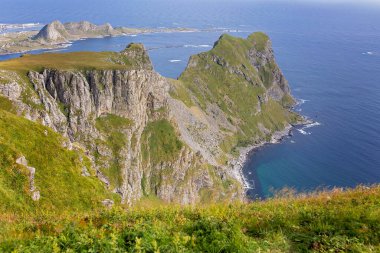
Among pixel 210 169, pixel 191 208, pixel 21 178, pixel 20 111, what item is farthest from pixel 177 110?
pixel 191 208

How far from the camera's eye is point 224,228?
14547 millimetres

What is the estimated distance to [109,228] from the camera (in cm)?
1591

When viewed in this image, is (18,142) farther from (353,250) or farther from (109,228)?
(353,250)

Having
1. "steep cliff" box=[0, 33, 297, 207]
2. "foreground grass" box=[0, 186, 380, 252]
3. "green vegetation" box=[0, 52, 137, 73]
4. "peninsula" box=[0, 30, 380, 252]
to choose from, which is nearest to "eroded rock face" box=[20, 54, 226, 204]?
"steep cliff" box=[0, 33, 297, 207]

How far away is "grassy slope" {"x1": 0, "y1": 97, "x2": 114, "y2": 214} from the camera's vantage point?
37997 mm

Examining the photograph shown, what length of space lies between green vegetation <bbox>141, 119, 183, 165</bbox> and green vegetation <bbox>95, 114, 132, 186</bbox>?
16.8 metres

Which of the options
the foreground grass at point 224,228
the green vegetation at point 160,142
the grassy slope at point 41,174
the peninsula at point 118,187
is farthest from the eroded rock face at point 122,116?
the foreground grass at point 224,228

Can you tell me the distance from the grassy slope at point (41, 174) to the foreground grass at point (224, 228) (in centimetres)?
1935

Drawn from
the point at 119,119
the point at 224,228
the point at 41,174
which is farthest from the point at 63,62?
the point at 224,228

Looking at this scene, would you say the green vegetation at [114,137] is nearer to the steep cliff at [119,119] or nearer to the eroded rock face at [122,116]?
the steep cliff at [119,119]

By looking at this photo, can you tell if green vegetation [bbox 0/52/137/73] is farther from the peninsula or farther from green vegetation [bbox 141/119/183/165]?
green vegetation [bbox 141/119/183/165]

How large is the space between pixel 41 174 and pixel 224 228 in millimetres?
38593

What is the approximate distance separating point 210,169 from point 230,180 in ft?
44.0

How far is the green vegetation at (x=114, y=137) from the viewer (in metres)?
118
